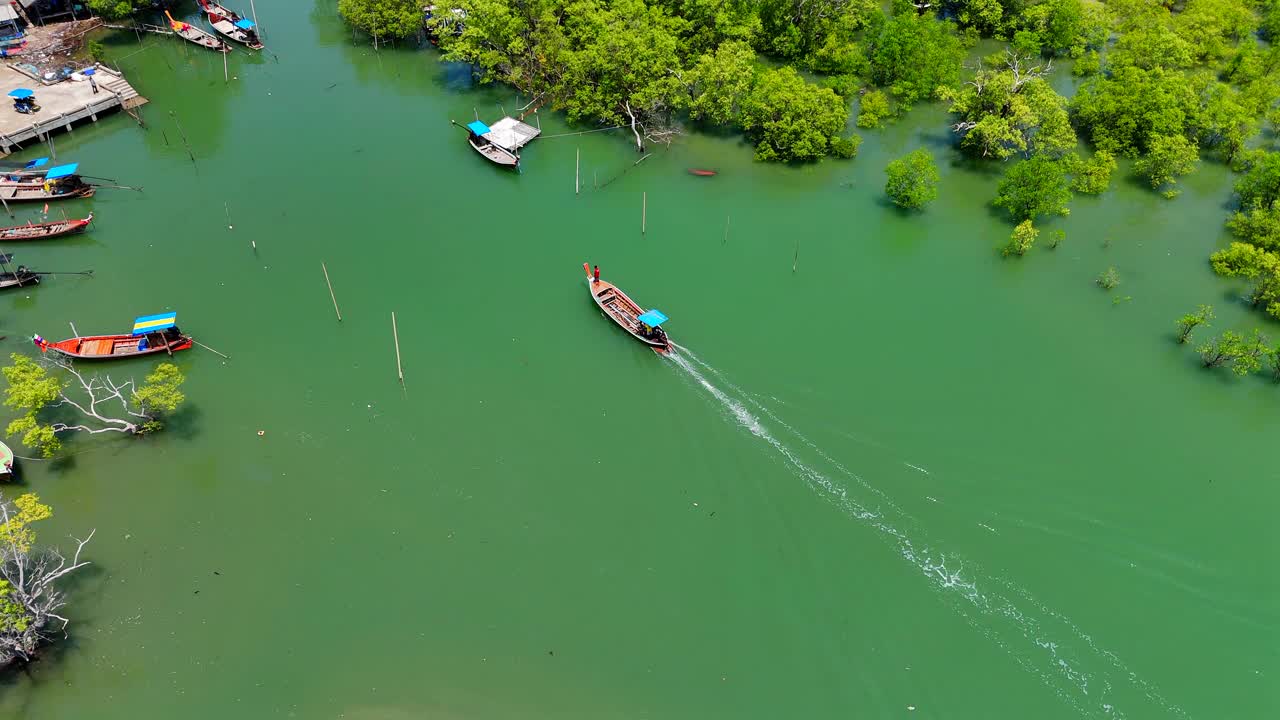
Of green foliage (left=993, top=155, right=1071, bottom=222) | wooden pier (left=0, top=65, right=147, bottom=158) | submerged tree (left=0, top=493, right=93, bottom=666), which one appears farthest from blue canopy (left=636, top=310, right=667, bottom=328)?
wooden pier (left=0, top=65, right=147, bottom=158)

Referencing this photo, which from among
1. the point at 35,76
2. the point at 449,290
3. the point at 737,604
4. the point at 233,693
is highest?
the point at 35,76

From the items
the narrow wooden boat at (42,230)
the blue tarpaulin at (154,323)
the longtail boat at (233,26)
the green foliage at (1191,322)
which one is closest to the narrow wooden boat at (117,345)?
the blue tarpaulin at (154,323)

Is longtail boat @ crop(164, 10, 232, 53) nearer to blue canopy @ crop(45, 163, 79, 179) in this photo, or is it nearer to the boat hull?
blue canopy @ crop(45, 163, 79, 179)

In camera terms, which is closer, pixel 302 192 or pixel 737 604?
pixel 737 604

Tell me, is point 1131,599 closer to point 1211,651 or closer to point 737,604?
point 1211,651

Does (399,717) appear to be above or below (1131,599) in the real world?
below

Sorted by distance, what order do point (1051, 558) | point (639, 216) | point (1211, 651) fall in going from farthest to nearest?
point (639, 216), point (1051, 558), point (1211, 651)

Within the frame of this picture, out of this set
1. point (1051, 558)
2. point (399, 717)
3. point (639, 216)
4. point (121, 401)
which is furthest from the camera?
point (639, 216)

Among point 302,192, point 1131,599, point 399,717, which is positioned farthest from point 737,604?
point 302,192
